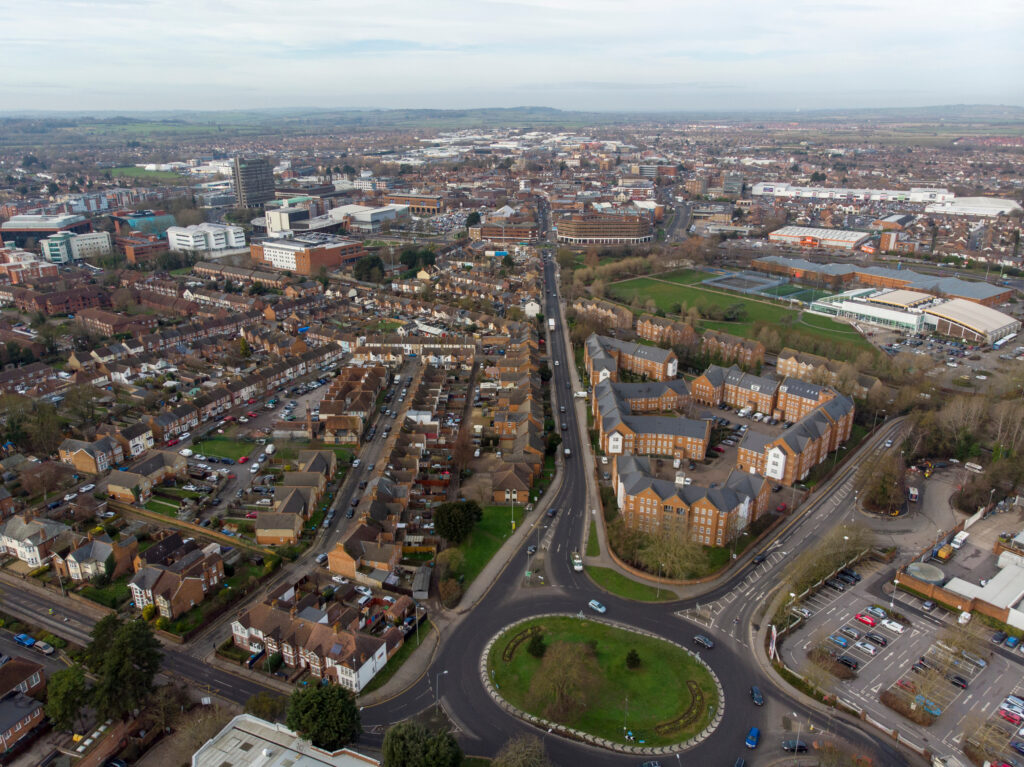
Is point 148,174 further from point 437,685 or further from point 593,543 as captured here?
point 437,685

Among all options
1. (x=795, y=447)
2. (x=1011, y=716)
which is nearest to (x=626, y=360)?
(x=795, y=447)

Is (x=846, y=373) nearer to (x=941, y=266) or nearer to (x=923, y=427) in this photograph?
(x=923, y=427)

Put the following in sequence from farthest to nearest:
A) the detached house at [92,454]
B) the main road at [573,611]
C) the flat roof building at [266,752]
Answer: the detached house at [92,454]
the main road at [573,611]
the flat roof building at [266,752]

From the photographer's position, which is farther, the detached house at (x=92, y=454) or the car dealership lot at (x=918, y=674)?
the detached house at (x=92, y=454)

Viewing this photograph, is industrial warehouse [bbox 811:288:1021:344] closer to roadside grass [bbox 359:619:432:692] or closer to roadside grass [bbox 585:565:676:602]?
roadside grass [bbox 585:565:676:602]

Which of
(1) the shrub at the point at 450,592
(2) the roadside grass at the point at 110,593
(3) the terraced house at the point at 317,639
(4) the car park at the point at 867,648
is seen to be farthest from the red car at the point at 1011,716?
(2) the roadside grass at the point at 110,593

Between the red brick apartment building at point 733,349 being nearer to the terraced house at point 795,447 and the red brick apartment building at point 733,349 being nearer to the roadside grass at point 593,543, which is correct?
the terraced house at point 795,447

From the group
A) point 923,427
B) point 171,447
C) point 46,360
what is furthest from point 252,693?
point 46,360
